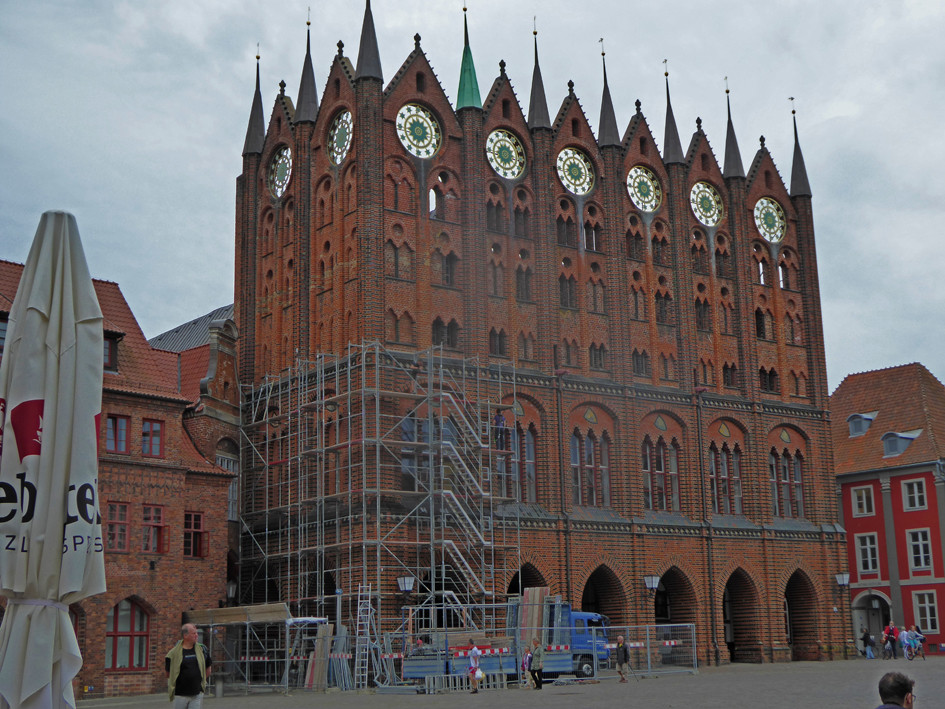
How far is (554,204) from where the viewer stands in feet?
157

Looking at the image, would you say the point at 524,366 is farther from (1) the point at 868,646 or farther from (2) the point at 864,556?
(2) the point at 864,556

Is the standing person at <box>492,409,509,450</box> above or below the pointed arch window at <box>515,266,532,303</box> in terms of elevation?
below

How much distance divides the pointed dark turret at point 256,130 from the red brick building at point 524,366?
6.1 inches

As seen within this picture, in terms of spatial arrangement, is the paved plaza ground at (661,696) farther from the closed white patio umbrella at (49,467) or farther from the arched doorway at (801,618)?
the arched doorway at (801,618)

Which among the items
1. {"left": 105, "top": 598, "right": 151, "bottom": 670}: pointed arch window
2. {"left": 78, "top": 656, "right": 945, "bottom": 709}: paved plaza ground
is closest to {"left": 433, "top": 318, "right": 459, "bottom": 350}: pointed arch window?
{"left": 78, "top": 656, "right": 945, "bottom": 709}: paved plaza ground

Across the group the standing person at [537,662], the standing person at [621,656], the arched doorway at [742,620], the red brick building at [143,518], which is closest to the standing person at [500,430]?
the red brick building at [143,518]

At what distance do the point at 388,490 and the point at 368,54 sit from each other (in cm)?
1648

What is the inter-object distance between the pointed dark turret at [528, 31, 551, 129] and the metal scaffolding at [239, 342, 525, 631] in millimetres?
10461

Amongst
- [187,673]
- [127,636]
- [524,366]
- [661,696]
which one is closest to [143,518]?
[127,636]

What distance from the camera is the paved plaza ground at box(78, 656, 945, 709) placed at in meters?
23.5

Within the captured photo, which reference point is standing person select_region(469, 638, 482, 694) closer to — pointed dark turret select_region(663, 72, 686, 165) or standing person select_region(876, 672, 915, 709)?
standing person select_region(876, 672, 915, 709)

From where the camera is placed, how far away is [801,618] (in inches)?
2067

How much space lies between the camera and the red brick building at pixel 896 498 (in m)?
58.4

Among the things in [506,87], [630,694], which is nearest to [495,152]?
[506,87]
